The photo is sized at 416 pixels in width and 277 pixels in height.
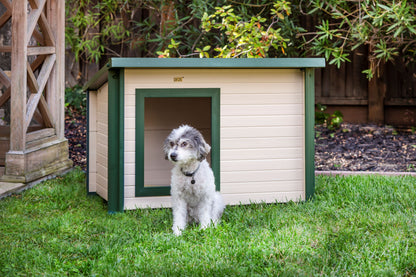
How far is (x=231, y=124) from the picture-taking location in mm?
4805

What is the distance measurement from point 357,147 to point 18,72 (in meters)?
4.44

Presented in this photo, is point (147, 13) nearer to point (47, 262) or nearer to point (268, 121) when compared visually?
point (268, 121)

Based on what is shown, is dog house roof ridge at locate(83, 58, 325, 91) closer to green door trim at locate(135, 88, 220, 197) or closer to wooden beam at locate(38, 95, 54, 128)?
green door trim at locate(135, 88, 220, 197)

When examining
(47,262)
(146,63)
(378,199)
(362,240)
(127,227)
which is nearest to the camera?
(47,262)

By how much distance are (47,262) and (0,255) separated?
372mm

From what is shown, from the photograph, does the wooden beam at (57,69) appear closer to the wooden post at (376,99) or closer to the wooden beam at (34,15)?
the wooden beam at (34,15)

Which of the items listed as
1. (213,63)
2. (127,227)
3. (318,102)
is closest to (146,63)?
(213,63)

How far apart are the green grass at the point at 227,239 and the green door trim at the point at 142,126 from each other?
244 mm

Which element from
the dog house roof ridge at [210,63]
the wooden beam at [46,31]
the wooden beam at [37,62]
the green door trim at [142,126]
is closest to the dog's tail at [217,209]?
the green door trim at [142,126]

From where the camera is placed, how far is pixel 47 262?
326 cm

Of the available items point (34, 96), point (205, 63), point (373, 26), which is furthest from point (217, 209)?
point (373, 26)

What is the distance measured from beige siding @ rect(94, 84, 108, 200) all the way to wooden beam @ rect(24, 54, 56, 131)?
0.85 m

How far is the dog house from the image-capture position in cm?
456

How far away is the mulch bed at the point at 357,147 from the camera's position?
647 cm
